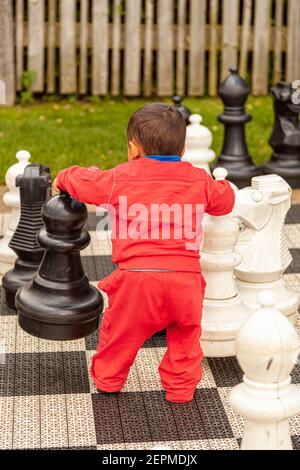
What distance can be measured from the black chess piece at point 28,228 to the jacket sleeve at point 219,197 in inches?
27.3

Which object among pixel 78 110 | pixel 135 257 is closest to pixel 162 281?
pixel 135 257

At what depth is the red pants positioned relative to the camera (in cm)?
325

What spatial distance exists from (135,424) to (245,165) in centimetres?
270

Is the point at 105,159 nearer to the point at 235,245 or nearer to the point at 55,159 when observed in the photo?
the point at 55,159

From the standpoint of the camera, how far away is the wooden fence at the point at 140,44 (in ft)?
25.1

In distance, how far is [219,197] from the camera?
338 cm

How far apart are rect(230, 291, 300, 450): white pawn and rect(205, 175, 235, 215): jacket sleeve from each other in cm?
86

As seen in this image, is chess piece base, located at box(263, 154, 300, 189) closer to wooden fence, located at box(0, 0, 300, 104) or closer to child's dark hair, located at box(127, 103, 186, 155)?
wooden fence, located at box(0, 0, 300, 104)

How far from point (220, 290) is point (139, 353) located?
0.35m

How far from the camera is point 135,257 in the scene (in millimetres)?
3268

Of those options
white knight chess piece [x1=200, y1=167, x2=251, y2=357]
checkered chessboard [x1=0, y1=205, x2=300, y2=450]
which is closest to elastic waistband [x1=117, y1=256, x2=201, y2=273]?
white knight chess piece [x1=200, y1=167, x2=251, y2=357]

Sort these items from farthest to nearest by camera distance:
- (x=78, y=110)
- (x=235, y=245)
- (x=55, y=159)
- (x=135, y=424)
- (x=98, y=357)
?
1. (x=78, y=110)
2. (x=55, y=159)
3. (x=235, y=245)
4. (x=98, y=357)
5. (x=135, y=424)

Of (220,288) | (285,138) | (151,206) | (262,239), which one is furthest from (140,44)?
(151,206)

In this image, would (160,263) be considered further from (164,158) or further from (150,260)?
(164,158)
